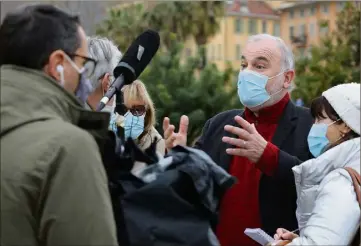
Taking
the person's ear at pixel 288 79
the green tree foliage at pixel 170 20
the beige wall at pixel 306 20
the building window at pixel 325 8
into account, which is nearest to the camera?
the person's ear at pixel 288 79

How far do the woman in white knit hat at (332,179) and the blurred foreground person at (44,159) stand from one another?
0.98 metres

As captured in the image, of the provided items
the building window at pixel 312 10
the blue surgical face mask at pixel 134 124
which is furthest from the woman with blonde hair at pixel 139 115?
the building window at pixel 312 10

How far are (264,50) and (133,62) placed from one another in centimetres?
155

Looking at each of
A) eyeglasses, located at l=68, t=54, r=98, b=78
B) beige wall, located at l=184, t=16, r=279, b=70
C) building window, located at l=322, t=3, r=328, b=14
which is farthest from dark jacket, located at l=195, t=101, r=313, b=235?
beige wall, located at l=184, t=16, r=279, b=70

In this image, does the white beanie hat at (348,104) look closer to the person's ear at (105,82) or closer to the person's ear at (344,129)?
the person's ear at (344,129)

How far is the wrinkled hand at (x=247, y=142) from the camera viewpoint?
378 centimetres

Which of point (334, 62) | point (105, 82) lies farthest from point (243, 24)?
point (105, 82)

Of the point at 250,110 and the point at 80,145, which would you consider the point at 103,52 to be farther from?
the point at 80,145

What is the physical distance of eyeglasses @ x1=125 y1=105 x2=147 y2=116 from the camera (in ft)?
17.0

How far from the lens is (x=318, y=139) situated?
152 inches

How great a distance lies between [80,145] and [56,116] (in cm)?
15

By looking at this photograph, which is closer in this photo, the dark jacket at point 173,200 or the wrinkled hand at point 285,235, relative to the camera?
the dark jacket at point 173,200

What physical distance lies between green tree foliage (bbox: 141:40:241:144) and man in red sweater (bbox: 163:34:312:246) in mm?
13043

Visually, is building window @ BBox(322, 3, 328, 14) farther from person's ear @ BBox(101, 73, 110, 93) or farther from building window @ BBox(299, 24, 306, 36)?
person's ear @ BBox(101, 73, 110, 93)
